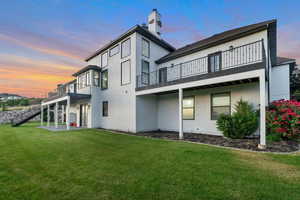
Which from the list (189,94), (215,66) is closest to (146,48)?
(189,94)

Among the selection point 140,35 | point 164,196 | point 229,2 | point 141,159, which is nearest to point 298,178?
point 164,196

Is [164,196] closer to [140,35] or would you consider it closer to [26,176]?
[26,176]

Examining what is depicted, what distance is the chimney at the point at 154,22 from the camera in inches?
516

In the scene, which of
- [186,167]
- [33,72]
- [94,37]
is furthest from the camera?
Answer: [33,72]

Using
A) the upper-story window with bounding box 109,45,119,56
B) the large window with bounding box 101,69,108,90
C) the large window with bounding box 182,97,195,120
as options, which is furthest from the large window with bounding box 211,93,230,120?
the large window with bounding box 101,69,108,90

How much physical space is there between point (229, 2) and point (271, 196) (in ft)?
48.2

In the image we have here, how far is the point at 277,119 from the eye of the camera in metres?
6.41

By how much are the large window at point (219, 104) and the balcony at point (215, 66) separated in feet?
5.26

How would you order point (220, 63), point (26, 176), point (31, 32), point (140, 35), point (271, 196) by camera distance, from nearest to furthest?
point (271, 196), point (26, 176), point (220, 63), point (140, 35), point (31, 32)

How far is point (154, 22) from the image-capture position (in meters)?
13.1

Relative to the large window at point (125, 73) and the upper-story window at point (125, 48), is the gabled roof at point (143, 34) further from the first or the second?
the large window at point (125, 73)

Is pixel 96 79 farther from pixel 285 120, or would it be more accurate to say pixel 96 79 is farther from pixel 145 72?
pixel 285 120

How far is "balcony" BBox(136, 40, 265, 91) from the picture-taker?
6330mm

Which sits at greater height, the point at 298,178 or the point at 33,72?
the point at 33,72
